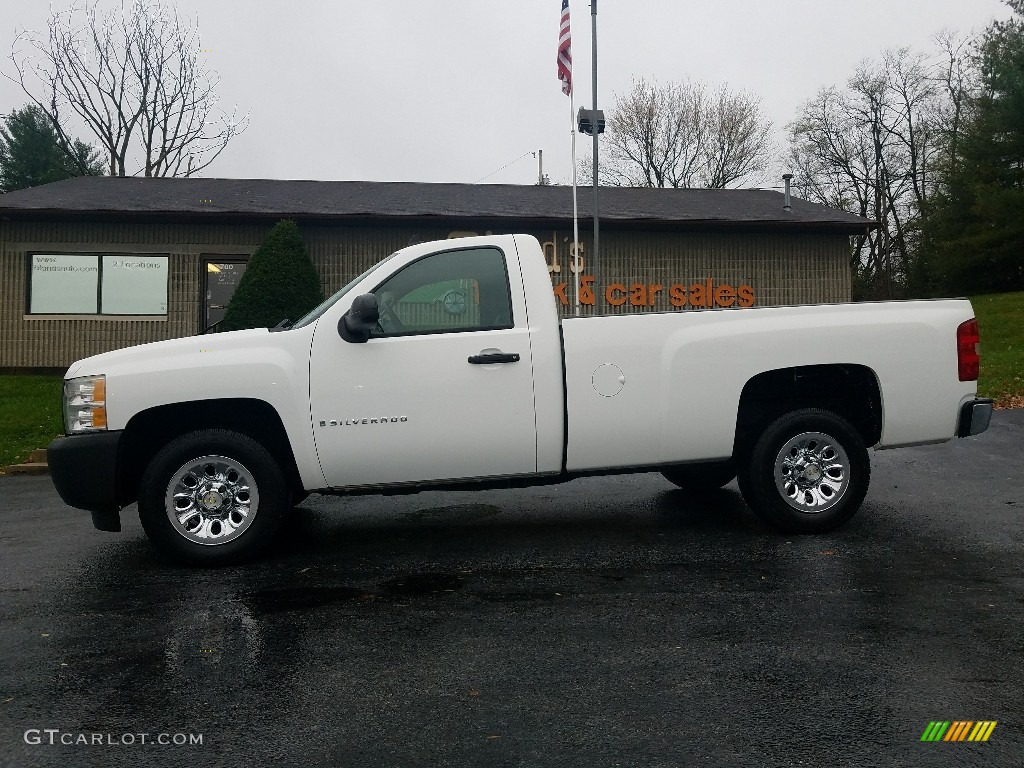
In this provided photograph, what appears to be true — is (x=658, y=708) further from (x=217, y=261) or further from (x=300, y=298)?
(x=217, y=261)

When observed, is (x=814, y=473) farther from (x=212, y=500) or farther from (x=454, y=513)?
(x=212, y=500)

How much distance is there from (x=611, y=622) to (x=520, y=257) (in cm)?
260

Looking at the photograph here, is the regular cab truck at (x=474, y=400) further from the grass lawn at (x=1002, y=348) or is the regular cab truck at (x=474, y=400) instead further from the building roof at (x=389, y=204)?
the building roof at (x=389, y=204)

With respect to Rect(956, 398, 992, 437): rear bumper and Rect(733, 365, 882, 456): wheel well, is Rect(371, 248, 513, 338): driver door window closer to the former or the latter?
Rect(733, 365, 882, 456): wheel well

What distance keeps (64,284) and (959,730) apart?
2152 cm

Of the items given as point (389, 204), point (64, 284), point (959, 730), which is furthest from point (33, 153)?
point (959, 730)

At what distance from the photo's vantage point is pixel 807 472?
6.00 m

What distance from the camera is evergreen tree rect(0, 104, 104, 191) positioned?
4416 cm

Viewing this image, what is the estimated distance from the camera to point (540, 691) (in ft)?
11.0

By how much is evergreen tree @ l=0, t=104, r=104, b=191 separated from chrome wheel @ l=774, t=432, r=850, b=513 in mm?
46132

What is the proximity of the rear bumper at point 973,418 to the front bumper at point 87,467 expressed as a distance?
18.1 ft

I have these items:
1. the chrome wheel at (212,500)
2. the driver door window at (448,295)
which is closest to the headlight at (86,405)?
the chrome wheel at (212,500)

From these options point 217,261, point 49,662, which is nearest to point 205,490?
point 49,662

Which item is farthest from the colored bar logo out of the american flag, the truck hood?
the american flag
